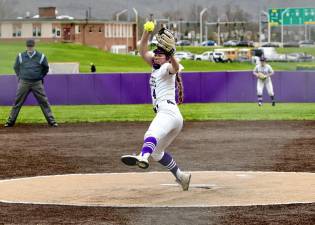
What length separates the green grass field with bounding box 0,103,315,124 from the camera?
23.3 metres

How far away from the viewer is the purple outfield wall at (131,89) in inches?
1151

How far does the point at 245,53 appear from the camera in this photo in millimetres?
61156

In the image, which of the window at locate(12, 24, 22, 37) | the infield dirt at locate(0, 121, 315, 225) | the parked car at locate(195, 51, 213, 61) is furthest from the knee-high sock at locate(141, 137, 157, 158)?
the parked car at locate(195, 51, 213, 61)

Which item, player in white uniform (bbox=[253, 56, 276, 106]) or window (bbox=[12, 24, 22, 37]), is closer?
player in white uniform (bbox=[253, 56, 276, 106])

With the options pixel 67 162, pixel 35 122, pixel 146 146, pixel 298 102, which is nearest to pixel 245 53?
pixel 298 102

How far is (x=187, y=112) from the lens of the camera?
25.5 m

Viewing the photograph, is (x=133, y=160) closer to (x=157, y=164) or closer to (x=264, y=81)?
(x=157, y=164)

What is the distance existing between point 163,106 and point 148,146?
58 centimetres

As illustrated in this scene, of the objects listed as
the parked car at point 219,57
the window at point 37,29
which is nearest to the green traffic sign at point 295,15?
the window at point 37,29

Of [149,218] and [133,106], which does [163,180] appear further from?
[133,106]

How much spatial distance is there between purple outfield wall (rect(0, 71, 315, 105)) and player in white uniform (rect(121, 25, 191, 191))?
18704 millimetres

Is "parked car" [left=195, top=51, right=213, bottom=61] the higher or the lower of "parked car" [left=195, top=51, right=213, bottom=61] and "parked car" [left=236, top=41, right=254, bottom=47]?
the lower

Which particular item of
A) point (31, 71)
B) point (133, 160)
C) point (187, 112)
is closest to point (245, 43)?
point (187, 112)

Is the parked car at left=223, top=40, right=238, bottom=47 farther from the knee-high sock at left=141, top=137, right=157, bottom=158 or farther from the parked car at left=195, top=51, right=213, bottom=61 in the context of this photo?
the knee-high sock at left=141, top=137, right=157, bottom=158
